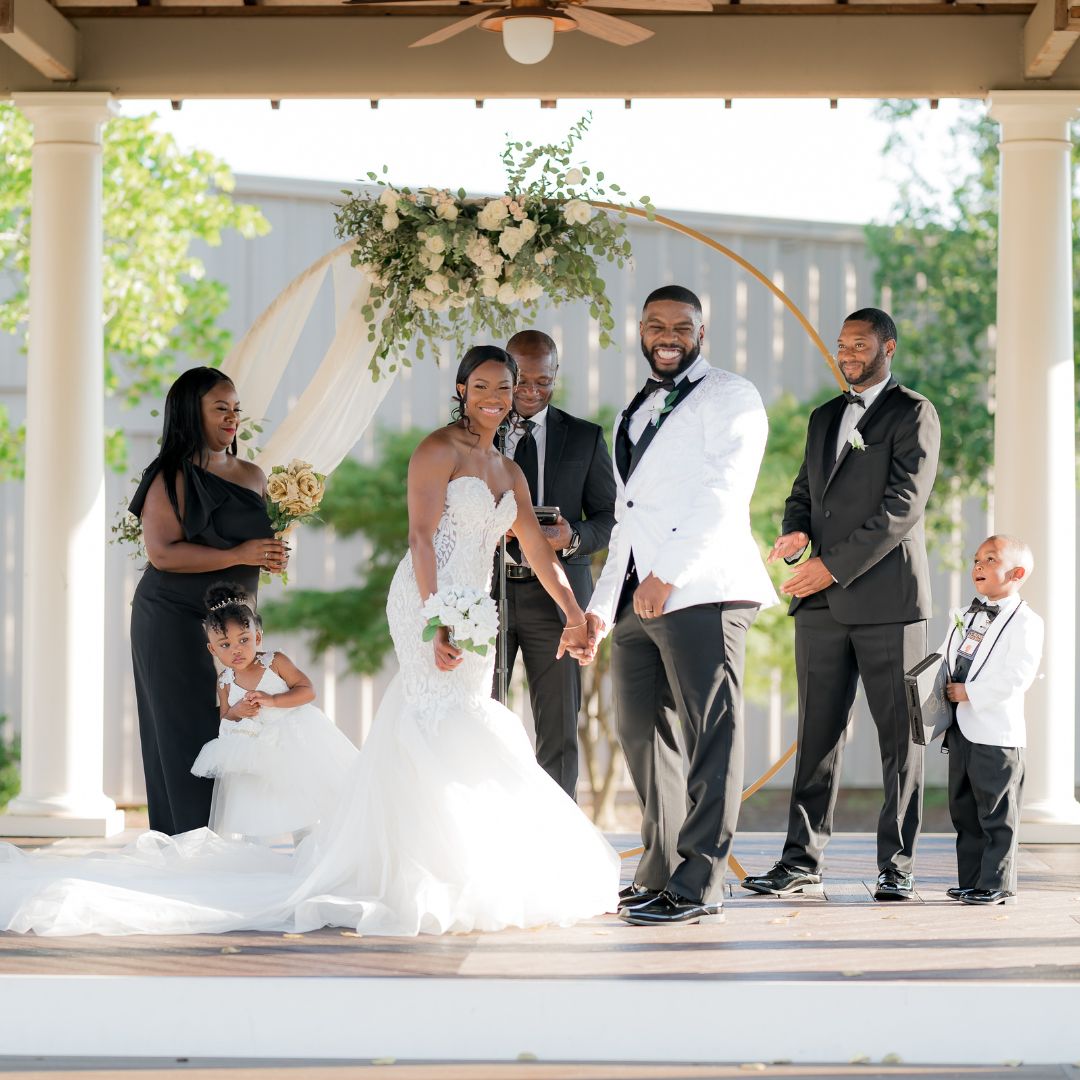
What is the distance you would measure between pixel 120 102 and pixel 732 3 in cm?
287

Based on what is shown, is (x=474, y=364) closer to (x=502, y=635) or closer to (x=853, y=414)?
(x=502, y=635)

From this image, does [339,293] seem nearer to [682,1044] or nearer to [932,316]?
[682,1044]

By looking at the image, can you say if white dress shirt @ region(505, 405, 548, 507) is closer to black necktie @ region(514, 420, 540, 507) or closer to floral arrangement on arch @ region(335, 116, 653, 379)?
black necktie @ region(514, 420, 540, 507)

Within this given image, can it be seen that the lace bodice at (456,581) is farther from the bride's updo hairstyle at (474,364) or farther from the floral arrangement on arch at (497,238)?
the floral arrangement on arch at (497,238)

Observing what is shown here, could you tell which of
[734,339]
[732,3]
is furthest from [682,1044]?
[734,339]

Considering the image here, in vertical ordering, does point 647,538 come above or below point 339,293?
below

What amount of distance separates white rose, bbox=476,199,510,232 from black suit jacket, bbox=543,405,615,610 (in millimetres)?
717

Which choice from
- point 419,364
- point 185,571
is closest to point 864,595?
point 185,571

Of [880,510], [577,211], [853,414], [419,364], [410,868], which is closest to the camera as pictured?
[410,868]

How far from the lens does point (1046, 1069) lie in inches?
165

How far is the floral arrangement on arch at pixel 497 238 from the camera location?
239 inches

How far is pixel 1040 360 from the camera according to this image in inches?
294

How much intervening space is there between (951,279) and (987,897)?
892 cm

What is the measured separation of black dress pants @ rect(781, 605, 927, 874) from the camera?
5.71 meters
